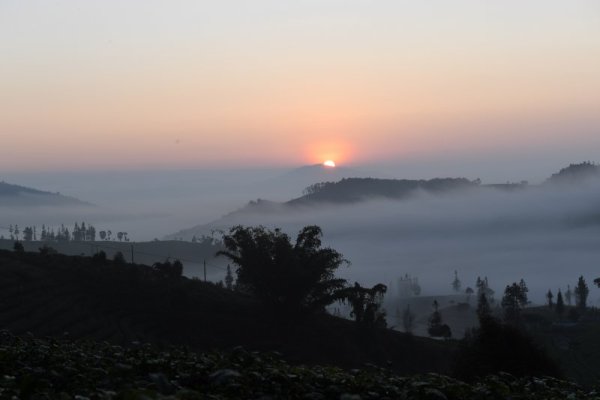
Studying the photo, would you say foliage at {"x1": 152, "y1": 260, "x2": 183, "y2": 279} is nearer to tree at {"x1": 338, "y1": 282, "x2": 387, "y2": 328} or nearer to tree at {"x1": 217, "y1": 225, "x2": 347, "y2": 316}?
tree at {"x1": 217, "y1": 225, "x2": 347, "y2": 316}

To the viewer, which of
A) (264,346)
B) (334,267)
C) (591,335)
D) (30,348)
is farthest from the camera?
(591,335)

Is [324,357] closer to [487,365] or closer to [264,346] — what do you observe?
[264,346]

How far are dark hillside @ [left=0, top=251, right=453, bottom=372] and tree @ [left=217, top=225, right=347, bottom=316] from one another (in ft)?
6.57

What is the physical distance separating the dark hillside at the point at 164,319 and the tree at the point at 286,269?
6.57 ft

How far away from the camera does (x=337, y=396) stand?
1329 centimetres

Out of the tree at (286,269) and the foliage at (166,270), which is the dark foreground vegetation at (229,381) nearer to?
the tree at (286,269)

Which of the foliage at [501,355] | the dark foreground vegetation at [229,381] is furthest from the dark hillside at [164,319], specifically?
the dark foreground vegetation at [229,381]

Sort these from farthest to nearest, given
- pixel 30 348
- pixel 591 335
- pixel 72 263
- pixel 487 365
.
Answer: pixel 591 335 < pixel 72 263 < pixel 487 365 < pixel 30 348

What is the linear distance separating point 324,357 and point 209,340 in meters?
10.0

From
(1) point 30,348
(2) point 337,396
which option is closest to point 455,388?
(2) point 337,396

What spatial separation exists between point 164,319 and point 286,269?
502 inches

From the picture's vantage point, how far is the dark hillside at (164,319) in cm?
6412

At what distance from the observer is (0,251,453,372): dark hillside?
64.1 meters

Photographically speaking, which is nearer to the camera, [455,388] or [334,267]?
[455,388]
